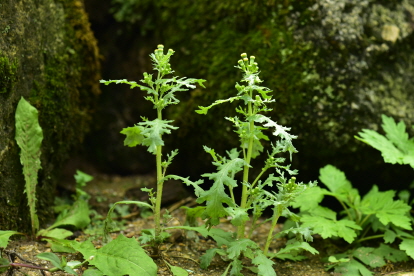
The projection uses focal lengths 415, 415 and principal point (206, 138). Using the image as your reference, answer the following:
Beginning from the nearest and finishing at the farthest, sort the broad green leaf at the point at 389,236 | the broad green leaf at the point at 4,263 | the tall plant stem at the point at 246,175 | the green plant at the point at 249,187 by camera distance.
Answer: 1. the broad green leaf at the point at 4,263
2. the green plant at the point at 249,187
3. the tall plant stem at the point at 246,175
4. the broad green leaf at the point at 389,236

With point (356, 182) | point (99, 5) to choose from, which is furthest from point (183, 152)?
point (99, 5)

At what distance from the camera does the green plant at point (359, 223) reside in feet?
8.81

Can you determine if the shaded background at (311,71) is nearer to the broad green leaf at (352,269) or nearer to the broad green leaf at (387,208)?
the broad green leaf at (387,208)

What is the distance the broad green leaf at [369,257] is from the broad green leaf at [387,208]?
0.80ft

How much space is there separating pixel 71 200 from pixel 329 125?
2.27 meters

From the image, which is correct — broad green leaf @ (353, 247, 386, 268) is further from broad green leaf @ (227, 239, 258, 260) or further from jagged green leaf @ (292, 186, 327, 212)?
broad green leaf @ (227, 239, 258, 260)

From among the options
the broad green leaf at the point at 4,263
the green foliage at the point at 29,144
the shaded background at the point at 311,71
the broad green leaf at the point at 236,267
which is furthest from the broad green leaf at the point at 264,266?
the green foliage at the point at 29,144

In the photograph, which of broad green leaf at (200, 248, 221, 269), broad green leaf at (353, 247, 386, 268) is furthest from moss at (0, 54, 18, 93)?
broad green leaf at (353, 247, 386, 268)

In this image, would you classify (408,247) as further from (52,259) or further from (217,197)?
(52,259)

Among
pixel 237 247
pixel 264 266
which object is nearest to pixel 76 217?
pixel 237 247

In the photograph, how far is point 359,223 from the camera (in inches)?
119

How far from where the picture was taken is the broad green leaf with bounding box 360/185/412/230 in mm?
2709

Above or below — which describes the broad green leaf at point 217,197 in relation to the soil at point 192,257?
above

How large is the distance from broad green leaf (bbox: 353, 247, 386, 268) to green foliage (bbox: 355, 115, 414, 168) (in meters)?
Answer: 0.64
